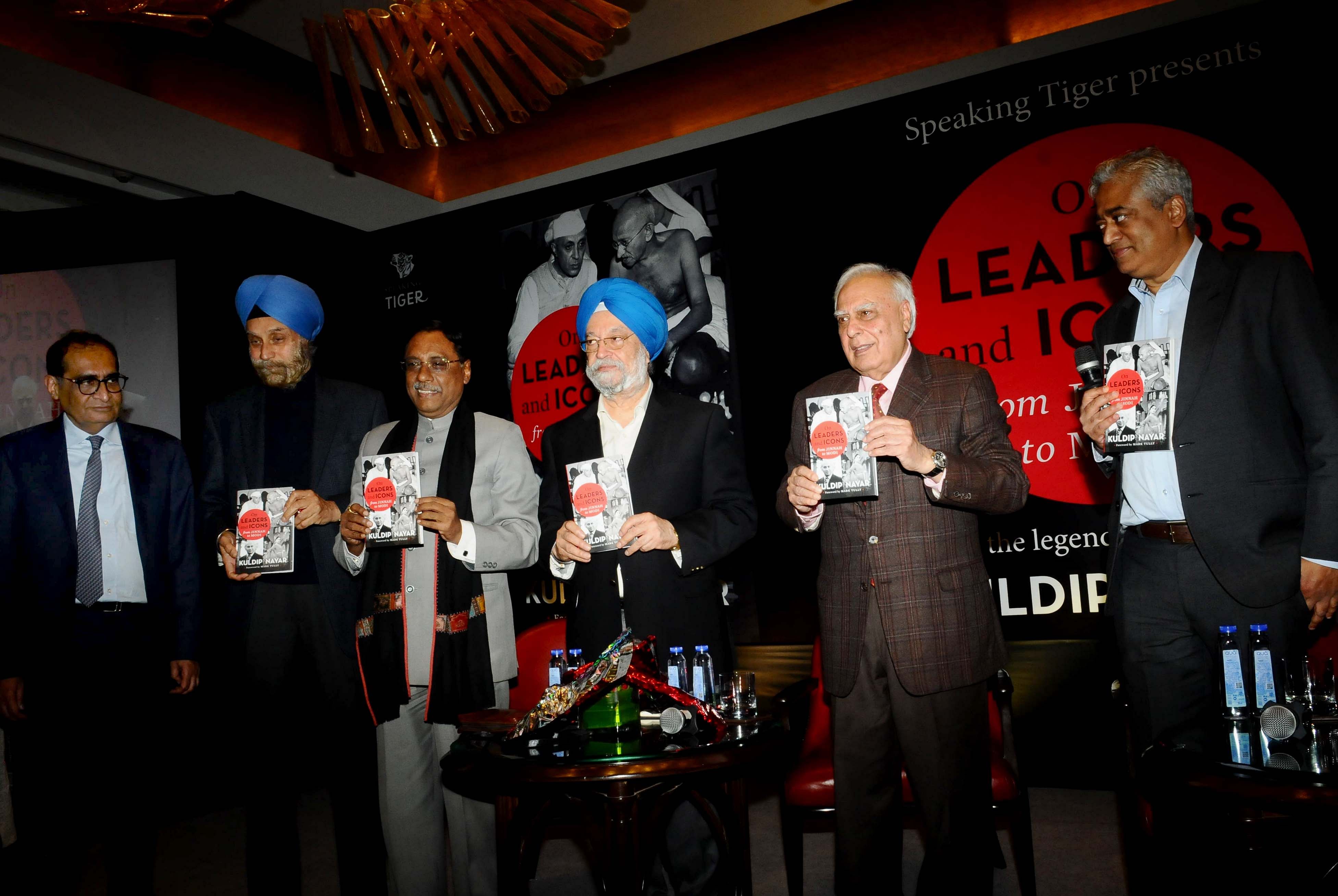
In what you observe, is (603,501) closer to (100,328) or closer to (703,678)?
(703,678)

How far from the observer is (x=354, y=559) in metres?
3.19

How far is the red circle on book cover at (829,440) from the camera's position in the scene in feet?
7.80

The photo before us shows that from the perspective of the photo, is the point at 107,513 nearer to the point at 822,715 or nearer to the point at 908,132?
the point at 822,715

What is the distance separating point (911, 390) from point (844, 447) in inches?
16.3

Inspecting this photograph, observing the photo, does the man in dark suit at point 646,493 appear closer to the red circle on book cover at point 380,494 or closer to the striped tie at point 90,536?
the red circle on book cover at point 380,494

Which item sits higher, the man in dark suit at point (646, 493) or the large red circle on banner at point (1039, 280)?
the large red circle on banner at point (1039, 280)

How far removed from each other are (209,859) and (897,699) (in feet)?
12.2

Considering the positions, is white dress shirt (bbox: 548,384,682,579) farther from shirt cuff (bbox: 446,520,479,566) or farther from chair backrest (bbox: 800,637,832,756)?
chair backrest (bbox: 800,637,832,756)

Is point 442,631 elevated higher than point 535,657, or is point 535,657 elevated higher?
point 442,631

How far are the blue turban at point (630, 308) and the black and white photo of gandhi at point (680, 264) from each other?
2107mm

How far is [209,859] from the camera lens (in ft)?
14.6

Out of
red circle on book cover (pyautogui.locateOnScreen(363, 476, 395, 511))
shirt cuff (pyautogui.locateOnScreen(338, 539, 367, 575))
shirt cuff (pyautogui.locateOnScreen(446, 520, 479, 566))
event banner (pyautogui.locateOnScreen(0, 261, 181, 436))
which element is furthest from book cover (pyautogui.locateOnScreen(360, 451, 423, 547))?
event banner (pyautogui.locateOnScreen(0, 261, 181, 436))

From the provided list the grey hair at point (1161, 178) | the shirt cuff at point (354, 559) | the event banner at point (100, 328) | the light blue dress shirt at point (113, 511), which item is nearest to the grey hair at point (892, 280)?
the grey hair at point (1161, 178)

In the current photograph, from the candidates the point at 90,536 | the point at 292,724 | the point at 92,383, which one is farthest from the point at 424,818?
the point at 92,383
